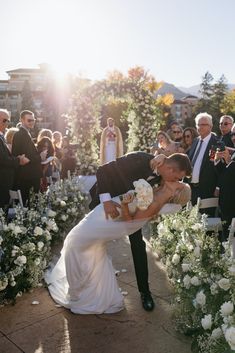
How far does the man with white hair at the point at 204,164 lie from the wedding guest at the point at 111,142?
495 cm

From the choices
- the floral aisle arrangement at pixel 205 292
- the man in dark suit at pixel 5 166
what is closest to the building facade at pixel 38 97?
the man in dark suit at pixel 5 166

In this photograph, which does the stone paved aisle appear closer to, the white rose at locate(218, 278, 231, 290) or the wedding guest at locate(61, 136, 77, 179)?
the white rose at locate(218, 278, 231, 290)

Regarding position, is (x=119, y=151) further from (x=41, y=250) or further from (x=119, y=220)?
(x=119, y=220)

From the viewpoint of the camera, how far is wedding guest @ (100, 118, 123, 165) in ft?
35.6

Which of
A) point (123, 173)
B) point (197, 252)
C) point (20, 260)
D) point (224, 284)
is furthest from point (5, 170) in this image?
point (224, 284)

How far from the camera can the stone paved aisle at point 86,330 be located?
3.13 m

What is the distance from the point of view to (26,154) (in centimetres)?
630

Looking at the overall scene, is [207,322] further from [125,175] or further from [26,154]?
[26,154]

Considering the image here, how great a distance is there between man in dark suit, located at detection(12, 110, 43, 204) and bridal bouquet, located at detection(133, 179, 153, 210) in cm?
356

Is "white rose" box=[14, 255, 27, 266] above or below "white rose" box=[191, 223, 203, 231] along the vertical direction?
below

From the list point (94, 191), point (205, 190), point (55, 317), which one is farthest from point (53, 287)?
point (205, 190)

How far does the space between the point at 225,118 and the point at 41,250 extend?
4.35m

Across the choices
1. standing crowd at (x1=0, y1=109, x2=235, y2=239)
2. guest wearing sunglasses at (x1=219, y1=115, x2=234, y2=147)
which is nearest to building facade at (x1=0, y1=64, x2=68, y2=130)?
standing crowd at (x1=0, y1=109, x2=235, y2=239)

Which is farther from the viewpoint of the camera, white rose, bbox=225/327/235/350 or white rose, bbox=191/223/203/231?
white rose, bbox=191/223/203/231
